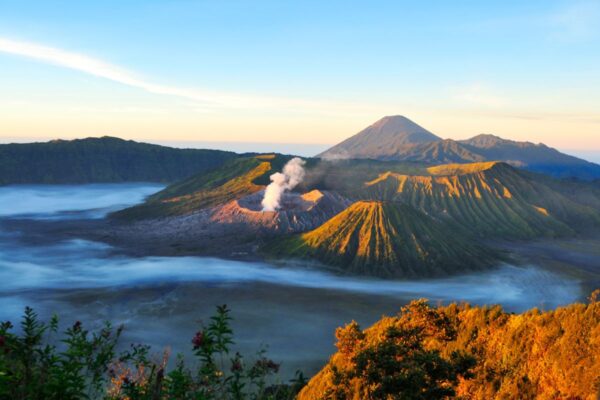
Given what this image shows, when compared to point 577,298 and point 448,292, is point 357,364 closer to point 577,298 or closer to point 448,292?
point 448,292

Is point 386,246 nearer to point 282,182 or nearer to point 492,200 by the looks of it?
point 282,182

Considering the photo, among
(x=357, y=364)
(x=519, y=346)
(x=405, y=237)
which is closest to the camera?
(x=357, y=364)

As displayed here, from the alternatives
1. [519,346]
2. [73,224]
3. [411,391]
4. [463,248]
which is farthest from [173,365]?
[73,224]

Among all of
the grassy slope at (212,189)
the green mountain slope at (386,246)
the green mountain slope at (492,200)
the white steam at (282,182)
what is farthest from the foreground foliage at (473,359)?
the grassy slope at (212,189)

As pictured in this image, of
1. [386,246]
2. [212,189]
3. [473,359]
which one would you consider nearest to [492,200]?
[386,246]

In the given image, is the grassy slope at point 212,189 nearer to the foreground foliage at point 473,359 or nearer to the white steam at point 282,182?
the white steam at point 282,182

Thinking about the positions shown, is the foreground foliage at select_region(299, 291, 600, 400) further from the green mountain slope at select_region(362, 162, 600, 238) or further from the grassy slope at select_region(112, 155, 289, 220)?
the grassy slope at select_region(112, 155, 289, 220)
